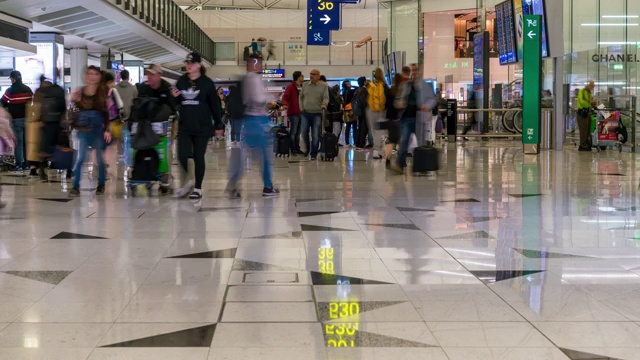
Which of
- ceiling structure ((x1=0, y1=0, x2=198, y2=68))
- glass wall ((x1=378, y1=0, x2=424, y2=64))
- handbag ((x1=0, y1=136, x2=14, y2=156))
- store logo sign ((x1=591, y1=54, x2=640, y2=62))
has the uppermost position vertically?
glass wall ((x1=378, y1=0, x2=424, y2=64))

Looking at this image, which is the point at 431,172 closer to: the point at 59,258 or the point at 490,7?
the point at 59,258

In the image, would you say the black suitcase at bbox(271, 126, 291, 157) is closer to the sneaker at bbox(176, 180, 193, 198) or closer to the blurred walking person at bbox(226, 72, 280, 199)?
the blurred walking person at bbox(226, 72, 280, 199)

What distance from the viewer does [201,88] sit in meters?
9.33

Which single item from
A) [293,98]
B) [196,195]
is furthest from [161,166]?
[293,98]

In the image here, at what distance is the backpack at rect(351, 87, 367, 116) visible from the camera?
18.5 meters

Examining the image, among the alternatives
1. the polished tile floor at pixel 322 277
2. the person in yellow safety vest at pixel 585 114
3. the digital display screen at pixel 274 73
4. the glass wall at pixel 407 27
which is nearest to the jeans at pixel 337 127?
the person in yellow safety vest at pixel 585 114

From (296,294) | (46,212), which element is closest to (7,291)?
(296,294)

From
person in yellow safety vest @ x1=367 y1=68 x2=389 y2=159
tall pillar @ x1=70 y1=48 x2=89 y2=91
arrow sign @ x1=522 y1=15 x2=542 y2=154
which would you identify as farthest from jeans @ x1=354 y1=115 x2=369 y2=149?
tall pillar @ x1=70 y1=48 x2=89 y2=91

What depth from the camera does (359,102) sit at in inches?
731

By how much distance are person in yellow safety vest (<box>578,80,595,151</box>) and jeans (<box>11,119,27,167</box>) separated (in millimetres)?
12587

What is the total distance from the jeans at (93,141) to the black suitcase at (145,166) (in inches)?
15.2

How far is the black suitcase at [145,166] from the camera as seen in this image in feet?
32.1

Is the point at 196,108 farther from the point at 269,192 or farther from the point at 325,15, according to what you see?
the point at 325,15

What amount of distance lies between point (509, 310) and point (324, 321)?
911 millimetres
